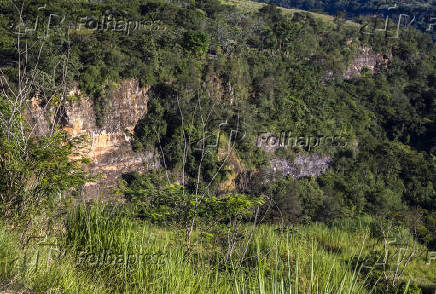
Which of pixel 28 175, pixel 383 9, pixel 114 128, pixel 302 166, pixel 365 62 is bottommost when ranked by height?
pixel 302 166

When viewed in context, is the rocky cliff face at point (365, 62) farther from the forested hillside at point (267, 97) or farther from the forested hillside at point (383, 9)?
the forested hillside at point (383, 9)

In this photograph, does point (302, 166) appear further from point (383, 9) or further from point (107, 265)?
point (383, 9)

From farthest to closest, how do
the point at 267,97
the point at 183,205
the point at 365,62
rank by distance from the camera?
the point at 365,62, the point at 267,97, the point at 183,205

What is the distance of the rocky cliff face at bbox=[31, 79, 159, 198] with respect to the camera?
19.5 metres

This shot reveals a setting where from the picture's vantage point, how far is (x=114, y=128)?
846 inches

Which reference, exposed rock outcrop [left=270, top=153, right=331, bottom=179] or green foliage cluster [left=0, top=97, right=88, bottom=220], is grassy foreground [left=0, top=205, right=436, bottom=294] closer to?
green foliage cluster [left=0, top=97, right=88, bottom=220]

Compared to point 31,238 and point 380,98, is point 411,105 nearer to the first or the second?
point 380,98

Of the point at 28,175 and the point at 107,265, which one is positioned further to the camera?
the point at 28,175

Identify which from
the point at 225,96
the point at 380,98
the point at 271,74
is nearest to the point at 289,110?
the point at 271,74

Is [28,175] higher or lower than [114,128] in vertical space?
higher

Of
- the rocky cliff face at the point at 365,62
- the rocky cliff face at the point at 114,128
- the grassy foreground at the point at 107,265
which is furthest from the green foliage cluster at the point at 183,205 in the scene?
the rocky cliff face at the point at 365,62

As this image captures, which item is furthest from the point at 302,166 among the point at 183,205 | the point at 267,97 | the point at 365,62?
the point at 183,205

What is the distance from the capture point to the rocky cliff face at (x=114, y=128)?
19.5 metres

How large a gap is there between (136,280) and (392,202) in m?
26.2
